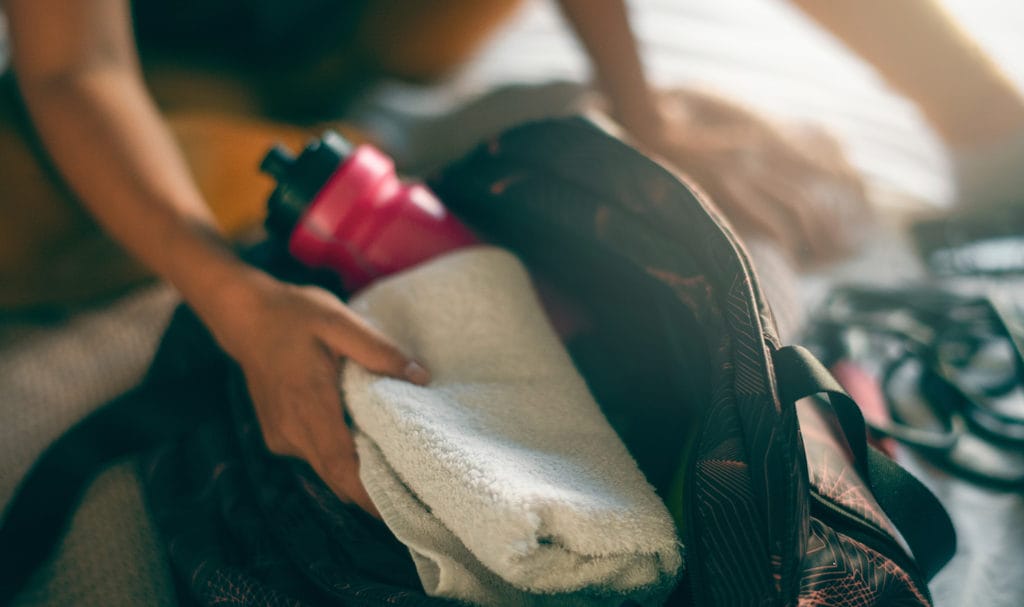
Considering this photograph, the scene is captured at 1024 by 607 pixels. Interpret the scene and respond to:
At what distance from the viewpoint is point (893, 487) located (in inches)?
11.8

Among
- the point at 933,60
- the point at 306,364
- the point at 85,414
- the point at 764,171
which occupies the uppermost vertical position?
the point at 933,60

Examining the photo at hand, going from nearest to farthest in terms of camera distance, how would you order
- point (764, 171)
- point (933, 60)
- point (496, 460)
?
1. point (496, 460)
2. point (764, 171)
3. point (933, 60)

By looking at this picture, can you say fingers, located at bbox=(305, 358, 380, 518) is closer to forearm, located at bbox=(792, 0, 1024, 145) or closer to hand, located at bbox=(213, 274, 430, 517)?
hand, located at bbox=(213, 274, 430, 517)

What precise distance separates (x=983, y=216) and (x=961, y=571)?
480 mm

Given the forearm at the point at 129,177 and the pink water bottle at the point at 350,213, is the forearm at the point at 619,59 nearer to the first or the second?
the pink water bottle at the point at 350,213

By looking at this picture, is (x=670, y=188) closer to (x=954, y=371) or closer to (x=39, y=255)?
(x=954, y=371)

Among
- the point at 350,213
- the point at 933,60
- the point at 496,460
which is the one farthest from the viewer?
the point at 933,60

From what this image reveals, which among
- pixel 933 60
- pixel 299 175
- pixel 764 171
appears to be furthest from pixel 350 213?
pixel 933 60

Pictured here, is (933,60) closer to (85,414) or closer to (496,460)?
(496,460)

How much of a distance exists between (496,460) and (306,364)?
137 millimetres

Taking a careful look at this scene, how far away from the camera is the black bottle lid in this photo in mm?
398

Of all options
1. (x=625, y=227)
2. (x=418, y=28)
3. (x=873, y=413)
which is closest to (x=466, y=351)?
(x=625, y=227)

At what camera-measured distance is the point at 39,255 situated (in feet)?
1.72

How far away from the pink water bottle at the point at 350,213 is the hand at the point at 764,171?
0.92ft
